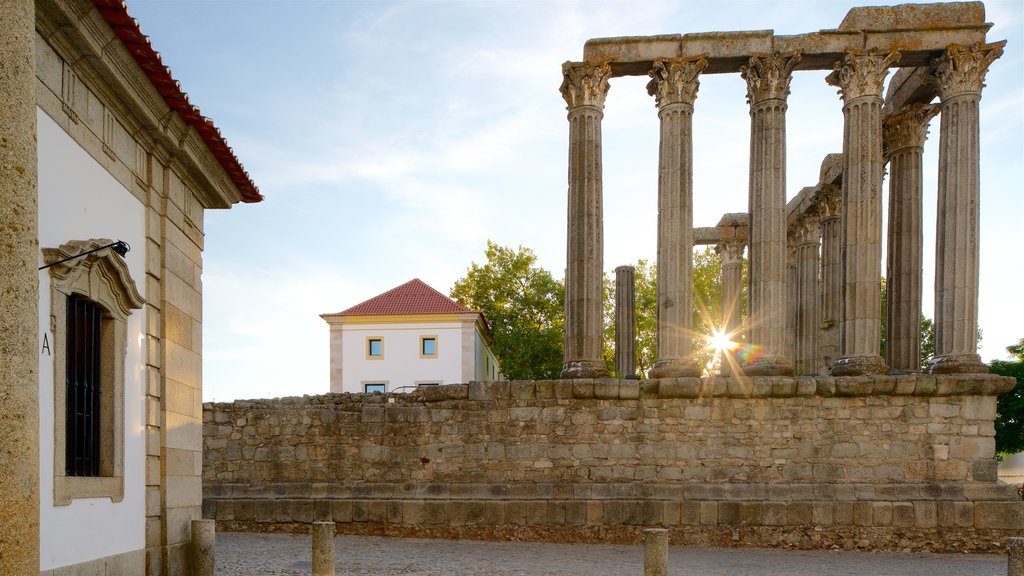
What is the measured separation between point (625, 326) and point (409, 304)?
2175cm

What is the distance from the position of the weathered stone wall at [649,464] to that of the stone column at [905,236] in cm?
299

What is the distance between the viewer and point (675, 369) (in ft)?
51.2

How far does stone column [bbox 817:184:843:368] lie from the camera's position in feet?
71.9

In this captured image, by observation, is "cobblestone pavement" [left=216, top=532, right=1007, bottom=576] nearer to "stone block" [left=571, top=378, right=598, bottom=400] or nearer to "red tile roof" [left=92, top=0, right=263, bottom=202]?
"stone block" [left=571, top=378, right=598, bottom=400]

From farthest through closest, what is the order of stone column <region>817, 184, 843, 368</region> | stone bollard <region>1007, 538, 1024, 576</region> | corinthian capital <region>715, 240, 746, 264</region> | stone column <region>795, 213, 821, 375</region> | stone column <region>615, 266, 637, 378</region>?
corinthian capital <region>715, 240, 746, 264</region> → stone column <region>795, 213, 821, 375</region> → stone column <region>615, 266, 637, 378</region> → stone column <region>817, 184, 843, 368</region> → stone bollard <region>1007, 538, 1024, 576</region>

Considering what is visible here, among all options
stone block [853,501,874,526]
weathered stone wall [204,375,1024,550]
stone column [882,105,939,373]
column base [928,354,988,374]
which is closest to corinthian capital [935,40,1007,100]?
stone column [882,105,939,373]

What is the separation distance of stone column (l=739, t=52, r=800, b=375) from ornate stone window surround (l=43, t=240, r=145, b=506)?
10.9m

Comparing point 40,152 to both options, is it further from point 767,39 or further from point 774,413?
point 767,39

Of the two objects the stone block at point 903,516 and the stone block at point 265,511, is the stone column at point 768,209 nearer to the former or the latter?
the stone block at point 903,516

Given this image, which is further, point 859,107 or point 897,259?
point 897,259

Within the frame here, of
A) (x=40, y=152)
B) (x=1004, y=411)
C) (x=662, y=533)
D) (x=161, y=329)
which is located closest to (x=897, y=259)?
(x=662, y=533)

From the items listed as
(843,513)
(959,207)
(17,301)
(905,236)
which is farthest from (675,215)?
(17,301)

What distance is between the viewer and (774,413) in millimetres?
14836

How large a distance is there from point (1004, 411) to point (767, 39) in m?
24.4
